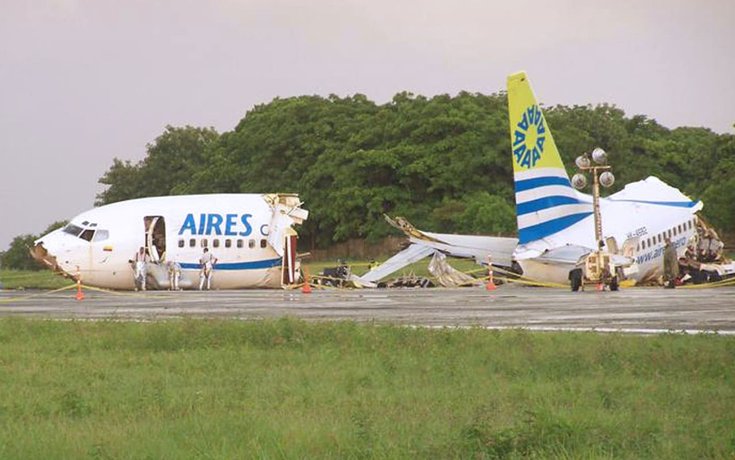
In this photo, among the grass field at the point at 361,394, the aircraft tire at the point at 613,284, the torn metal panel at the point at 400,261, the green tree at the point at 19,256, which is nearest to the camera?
the grass field at the point at 361,394

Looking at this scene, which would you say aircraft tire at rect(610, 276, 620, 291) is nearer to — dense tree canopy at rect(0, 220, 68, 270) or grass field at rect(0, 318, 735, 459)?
grass field at rect(0, 318, 735, 459)

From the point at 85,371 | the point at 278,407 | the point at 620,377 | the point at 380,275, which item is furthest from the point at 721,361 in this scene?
the point at 380,275

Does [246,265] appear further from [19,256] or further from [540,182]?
[19,256]

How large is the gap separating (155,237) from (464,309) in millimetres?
24870

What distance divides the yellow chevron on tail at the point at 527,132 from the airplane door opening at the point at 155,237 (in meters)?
15.0

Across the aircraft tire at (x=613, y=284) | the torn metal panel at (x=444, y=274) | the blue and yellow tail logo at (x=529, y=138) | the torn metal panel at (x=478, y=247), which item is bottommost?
the aircraft tire at (x=613, y=284)

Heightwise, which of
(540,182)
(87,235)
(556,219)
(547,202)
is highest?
(540,182)

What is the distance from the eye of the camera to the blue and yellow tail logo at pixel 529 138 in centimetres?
4519

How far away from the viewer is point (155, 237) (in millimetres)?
52969

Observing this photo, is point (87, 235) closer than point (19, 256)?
Yes

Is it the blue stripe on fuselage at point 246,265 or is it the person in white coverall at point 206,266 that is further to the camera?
the blue stripe on fuselage at point 246,265

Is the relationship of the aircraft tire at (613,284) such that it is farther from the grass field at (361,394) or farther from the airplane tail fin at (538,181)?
the grass field at (361,394)

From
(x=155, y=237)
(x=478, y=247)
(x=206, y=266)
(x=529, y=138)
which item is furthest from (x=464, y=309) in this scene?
(x=155, y=237)

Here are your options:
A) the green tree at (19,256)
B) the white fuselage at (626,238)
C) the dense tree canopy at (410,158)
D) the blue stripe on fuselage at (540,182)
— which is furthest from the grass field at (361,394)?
the green tree at (19,256)
